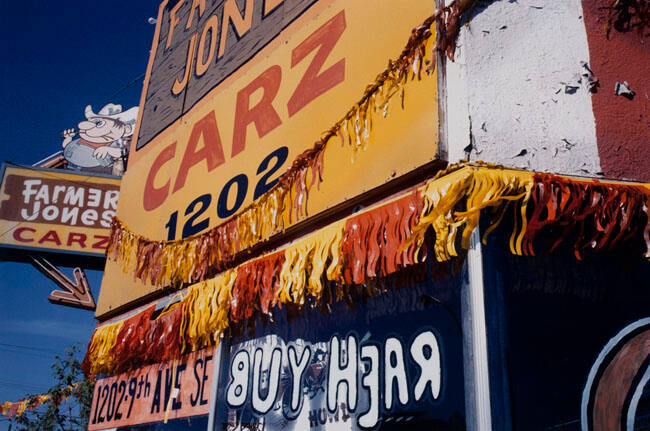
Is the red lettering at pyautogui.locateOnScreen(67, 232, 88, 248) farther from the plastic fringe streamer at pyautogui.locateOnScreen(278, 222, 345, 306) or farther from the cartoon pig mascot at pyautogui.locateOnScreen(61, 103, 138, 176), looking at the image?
the plastic fringe streamer at pyautogui.locateOnScreen(278, 222, 345, 306)

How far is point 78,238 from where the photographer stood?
12234 mm

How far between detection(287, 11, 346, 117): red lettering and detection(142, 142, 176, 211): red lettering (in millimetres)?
2283

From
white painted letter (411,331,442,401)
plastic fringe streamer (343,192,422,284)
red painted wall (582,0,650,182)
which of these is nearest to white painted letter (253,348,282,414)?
plastic fringe streamer (343,192,422,284)

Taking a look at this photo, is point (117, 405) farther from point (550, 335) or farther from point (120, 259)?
point (550, 335)

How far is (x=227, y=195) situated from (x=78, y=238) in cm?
818

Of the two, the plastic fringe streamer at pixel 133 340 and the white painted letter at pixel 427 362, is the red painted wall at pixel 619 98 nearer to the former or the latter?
the white painted letter at pixel 427 362

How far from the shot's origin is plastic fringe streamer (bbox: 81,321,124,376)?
5727 mm

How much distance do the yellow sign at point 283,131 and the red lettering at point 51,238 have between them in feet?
18.1

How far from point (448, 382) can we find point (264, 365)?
70.9 inches

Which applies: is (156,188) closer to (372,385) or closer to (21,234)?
(372,385)

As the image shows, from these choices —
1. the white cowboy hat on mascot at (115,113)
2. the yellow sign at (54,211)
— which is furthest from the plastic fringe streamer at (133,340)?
the white cowboy hat on mascot at (115,113)

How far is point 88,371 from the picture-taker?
617 cm

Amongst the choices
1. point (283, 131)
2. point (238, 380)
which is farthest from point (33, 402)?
point (283, 131)

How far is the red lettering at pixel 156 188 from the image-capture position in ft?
21.4
